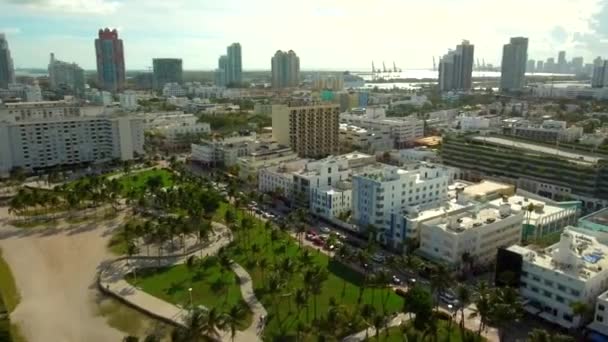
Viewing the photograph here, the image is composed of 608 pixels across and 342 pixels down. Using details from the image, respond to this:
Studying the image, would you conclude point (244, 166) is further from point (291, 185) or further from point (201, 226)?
point (201, 226)

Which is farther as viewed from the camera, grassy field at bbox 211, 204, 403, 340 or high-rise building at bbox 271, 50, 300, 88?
high-rise building at bbox 271, 50, 300, 88

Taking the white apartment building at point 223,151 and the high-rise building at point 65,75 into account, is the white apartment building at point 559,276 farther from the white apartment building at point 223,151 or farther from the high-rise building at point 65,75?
the high-rise building at point 65,75

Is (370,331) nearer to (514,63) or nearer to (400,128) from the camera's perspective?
(400,128)

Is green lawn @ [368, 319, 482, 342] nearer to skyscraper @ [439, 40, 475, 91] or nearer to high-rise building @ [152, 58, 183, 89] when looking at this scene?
skyscraper @ [439, 40, 475, 91]

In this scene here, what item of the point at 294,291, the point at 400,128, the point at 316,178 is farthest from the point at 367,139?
the point at 294,291

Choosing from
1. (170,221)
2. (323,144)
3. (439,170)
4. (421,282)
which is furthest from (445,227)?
(323,144)

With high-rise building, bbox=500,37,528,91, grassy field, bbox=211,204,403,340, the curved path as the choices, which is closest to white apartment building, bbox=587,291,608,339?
grassy field, bbox=211,204,403,340

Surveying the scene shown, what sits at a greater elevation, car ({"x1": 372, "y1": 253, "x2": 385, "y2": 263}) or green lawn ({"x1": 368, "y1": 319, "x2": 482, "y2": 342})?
car ({"x1": 372, "y1": 253, "x2": 385, "y2": 263})
